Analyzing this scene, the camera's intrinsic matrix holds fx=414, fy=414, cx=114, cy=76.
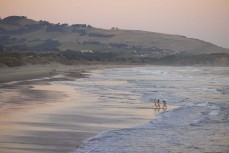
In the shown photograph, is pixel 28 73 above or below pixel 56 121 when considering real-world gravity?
above

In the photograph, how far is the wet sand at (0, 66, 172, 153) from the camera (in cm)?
1060

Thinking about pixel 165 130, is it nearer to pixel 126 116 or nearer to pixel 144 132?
pixel 144 132

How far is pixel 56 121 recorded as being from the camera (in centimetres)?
1463

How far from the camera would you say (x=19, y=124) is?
44.2ft

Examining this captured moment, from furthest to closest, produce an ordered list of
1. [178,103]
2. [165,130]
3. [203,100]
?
[203,100]
[178,103]
[165,130]

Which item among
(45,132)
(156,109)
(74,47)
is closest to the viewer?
(45,132)

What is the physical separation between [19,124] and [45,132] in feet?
5.09

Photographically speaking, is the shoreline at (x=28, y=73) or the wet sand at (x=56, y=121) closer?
the wet sand at (x=56, y=121)

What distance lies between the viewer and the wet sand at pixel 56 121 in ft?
34.8

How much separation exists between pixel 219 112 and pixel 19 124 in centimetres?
894

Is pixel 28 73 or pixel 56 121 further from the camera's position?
pixel 28 73

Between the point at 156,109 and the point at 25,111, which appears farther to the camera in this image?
the point at 156,109

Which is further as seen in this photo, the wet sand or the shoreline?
the shoreline

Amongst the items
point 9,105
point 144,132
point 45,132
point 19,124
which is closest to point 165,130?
point 144,132
